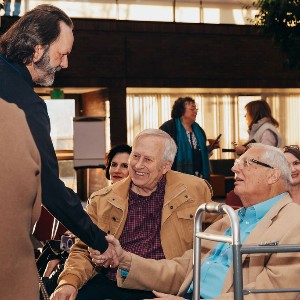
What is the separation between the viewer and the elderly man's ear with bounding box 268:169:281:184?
471 centimetres

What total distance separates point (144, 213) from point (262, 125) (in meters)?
4.79

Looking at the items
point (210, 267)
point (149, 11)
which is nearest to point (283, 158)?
point (210, 267)

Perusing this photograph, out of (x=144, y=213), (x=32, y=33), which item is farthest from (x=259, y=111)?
(x=32, y=33)

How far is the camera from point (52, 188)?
11.6 ft

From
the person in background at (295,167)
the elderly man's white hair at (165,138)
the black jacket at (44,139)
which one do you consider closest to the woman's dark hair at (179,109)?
the person in background at (295,167)

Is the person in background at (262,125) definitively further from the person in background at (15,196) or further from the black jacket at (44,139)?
the person in background at (15,196)

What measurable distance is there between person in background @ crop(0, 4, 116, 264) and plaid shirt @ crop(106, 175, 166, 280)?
2.57 ft

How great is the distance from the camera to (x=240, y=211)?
4.68 meters

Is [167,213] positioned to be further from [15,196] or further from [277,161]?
[15,196]

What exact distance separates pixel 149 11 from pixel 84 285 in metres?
18.0

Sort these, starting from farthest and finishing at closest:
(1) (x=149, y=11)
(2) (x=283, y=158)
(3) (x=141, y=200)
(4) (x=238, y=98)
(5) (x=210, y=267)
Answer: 1. (4) (x=238, y=98)
2. (1) (x=149, y=11)
3. (3) (x=141, y=200)
4. (2) (x=283, y=158)
5. (5) (x=210, y=267)

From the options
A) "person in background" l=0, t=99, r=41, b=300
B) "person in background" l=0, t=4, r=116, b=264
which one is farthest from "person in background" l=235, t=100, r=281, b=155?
"person in background" l=0, t=99, r=41, b=300

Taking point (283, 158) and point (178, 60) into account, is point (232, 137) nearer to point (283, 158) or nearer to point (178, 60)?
point (178, 60)

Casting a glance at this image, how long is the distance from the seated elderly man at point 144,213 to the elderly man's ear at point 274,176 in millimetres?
533
